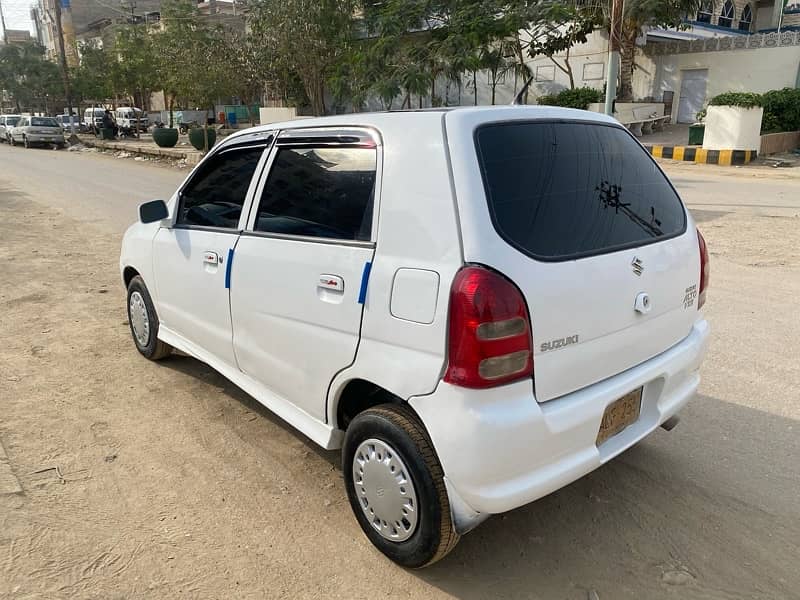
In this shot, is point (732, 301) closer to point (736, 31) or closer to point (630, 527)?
point (630, 527)

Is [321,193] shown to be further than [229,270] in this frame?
No

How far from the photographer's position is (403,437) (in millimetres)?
2434

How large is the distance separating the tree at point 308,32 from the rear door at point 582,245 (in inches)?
770

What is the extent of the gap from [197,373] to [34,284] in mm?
3685

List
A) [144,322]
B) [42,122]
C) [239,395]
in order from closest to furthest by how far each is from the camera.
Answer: [239,395], [144,322], [42,122]

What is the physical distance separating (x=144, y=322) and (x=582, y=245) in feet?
11.4

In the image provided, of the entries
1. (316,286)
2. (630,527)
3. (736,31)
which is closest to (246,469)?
(316,286)

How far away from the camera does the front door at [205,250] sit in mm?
3494

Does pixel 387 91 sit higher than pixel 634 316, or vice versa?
pixel 387 91

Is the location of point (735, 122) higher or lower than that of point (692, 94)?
lower

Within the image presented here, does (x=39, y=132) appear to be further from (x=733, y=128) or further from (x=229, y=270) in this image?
(x=229, y=270)

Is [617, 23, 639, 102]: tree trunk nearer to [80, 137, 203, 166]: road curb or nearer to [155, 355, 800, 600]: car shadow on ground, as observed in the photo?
[80, 137, 203, 166]: road curb

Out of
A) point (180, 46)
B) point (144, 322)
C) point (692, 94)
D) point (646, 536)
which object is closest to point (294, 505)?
point (646, 536)

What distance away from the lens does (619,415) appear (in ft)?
8.68
